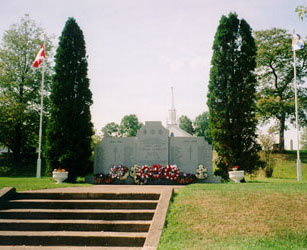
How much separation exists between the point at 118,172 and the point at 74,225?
22.6 feet

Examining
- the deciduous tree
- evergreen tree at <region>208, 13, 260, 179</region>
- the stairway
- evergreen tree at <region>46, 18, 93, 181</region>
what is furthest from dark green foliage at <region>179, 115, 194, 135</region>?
the stairway

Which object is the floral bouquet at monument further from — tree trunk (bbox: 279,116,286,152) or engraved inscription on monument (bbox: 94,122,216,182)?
tree trunk (bbox: 279,116,286,152)

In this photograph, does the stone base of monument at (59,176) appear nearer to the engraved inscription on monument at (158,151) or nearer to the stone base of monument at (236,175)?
the engraved inscription on monument at (158,151)

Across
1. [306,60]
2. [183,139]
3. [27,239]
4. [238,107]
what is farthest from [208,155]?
[306,60]

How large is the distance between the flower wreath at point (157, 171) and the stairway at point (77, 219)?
5.03 m

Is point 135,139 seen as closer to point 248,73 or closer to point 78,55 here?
point 78,55

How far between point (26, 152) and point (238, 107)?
73.7 feet

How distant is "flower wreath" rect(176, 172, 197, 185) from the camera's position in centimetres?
1295

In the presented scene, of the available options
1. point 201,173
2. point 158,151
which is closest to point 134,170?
point 158,151

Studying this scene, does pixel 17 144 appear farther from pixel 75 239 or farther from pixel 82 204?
pixel 75 239

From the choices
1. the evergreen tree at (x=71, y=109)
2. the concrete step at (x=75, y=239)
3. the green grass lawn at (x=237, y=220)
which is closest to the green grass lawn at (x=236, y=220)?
Result: the green grass lawn at (x=237, y=220)

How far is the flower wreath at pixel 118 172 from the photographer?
1340 cm

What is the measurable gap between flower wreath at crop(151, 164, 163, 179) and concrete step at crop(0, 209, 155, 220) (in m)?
5.76

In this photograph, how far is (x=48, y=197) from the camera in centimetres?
806
